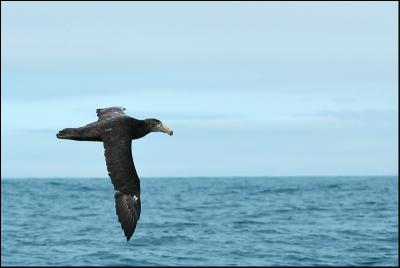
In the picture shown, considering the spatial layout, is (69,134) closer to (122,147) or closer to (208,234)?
(122,147)

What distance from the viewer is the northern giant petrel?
590 inches

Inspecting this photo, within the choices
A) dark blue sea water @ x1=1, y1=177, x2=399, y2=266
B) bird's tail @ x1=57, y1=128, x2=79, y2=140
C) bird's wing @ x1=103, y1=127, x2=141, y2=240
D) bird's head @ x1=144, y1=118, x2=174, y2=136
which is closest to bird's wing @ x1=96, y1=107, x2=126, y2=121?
bird's head @ x1=144, y1=118, x2=174, y2=136

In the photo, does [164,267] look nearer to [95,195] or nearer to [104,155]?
[104,155]

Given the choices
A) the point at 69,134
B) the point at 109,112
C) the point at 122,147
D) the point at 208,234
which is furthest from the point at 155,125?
the point at 208,234

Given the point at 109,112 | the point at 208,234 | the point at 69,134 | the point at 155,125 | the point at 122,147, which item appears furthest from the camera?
the point at 208,234

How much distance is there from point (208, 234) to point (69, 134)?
Answer: 159 ft

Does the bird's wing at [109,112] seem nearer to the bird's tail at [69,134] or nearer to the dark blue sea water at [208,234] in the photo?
the bird's tail at [69,134]

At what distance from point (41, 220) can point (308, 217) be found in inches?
909

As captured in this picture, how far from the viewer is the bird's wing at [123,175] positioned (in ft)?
49.1

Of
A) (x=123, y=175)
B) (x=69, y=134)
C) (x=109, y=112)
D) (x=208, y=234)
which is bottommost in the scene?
(x=208, y=234)

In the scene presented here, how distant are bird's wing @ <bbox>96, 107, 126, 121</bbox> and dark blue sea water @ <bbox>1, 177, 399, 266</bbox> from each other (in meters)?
31.7

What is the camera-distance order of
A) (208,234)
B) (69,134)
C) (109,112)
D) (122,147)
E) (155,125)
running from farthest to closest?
(208,234), (109,112), (155,125), (69,134), (122,147)

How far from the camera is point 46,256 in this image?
51406 mm

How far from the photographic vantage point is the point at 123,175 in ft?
50.2
